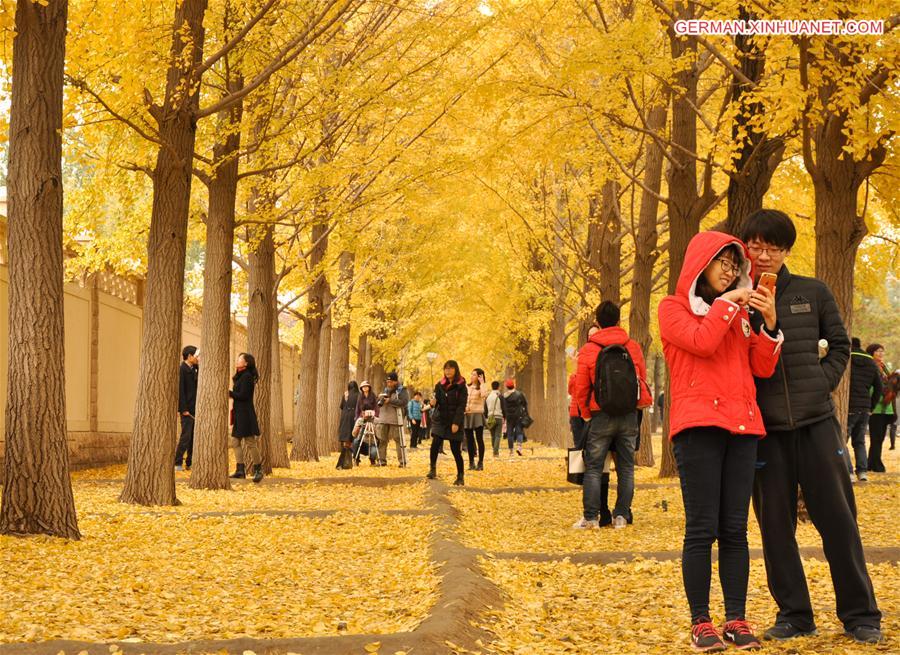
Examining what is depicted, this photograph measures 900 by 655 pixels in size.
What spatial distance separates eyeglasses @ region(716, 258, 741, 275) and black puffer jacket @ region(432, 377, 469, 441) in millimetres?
10814

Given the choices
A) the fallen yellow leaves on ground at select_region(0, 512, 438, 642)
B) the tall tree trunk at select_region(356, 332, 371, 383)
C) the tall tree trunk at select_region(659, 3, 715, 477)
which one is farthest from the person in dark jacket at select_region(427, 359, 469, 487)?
the tall tree trunk at select_region(356, 332, 371, 383)

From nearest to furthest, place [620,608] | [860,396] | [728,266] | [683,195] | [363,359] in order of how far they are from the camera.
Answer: [728,266] < [620,608] < [683,195] < [860,396] < [363,359]

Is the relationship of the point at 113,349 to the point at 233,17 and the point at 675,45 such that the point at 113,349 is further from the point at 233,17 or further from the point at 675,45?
the point at 675,45

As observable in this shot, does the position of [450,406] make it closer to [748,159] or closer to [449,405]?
[449,405]

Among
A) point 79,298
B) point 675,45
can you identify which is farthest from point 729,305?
point 79,298

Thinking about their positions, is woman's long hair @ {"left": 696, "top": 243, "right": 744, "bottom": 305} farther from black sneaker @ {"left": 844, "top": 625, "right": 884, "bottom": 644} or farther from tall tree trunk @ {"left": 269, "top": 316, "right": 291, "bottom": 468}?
tall tree trunk @ {"left": 269, "top": 316, "right": 291, "bottom": 468}

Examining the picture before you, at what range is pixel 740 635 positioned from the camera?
4.97 metres

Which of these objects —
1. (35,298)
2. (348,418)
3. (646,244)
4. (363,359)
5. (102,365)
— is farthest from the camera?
(363,359)

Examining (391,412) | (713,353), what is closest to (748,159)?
(713,353)

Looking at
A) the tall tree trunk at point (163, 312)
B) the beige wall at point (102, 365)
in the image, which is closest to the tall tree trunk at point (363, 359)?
the beige wall at point (102, 365)

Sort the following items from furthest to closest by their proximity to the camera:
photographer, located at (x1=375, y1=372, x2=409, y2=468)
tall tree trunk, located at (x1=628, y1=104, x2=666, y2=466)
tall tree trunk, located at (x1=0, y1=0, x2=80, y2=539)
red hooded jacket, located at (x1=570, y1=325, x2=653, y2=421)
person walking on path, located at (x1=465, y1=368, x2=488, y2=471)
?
photographer, located at (x1=375, y1=372, x2=409, y2=468) → person walking on path, located at (x1=465, y1=368, x2=488, y2=471) → tall tree trunk, located at (x1=628, y1=104, x2=666, y2=466) → red hooded jacket, located at (x1=570, y1=325, x2=653, y2=421) → tall tree trunk, located at (x1=0, y1=0, x2=80, y2=539)

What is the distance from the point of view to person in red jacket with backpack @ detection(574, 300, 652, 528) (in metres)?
9.97

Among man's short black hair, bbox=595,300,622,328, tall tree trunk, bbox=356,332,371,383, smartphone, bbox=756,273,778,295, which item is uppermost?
tall tree trunk, bbox=356,332,371,383

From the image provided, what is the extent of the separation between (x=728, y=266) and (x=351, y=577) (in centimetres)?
345
